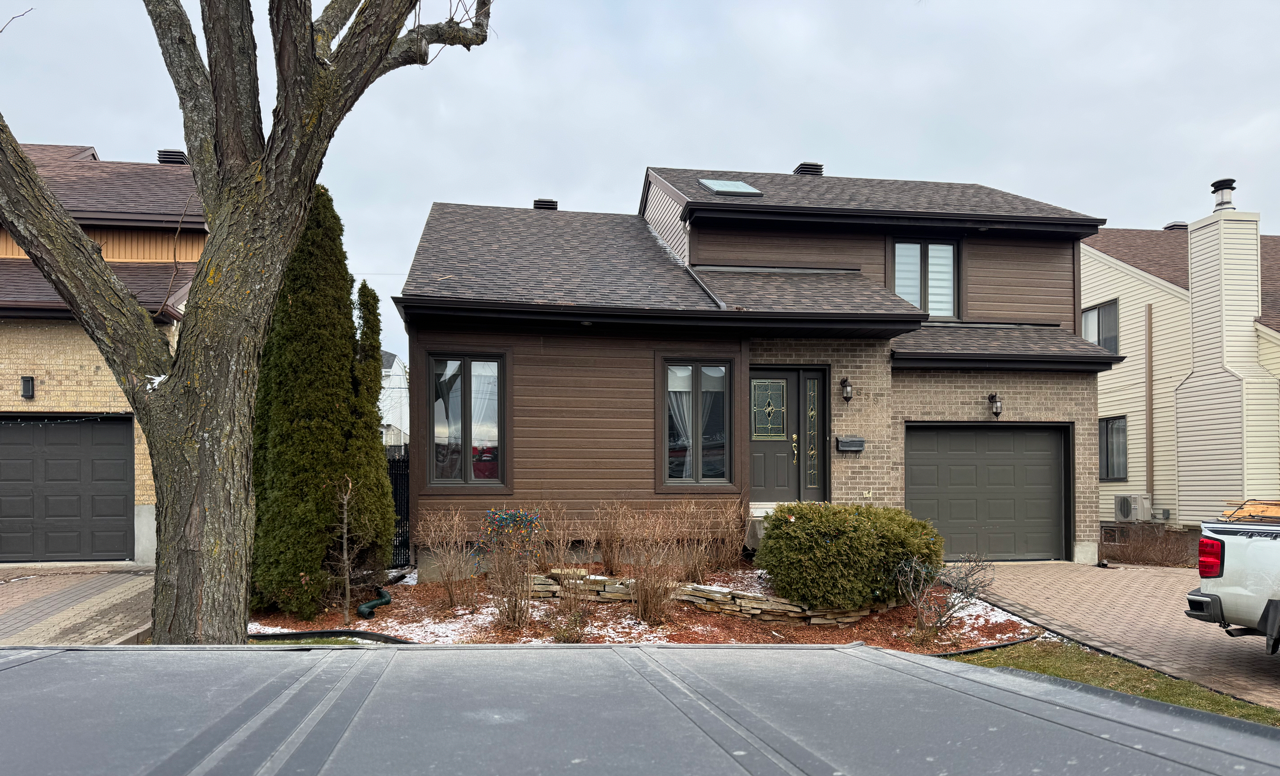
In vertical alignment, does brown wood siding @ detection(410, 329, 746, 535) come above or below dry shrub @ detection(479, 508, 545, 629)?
above

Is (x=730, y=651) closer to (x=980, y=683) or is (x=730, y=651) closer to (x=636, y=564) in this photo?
(x=980, y=683)

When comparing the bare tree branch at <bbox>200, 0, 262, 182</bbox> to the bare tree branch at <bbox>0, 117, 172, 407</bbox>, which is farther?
the bare tree branch at <bbox>200, 0, 262, 182</bbox>

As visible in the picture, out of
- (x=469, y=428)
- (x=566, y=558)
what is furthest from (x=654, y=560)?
(x=469, y=428)

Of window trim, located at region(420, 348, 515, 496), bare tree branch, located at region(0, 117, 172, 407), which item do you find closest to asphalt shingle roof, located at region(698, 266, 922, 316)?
window trim, located at region(420, 348, 515, 496)

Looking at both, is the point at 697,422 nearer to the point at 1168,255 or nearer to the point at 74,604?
the point at 74,604

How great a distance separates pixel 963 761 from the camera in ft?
4.52

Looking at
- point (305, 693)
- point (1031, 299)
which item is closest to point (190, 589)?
point (305, 693)

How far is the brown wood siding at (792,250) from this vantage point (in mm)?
12781

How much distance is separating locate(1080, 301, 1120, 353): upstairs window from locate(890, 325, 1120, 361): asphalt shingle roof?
5750mm

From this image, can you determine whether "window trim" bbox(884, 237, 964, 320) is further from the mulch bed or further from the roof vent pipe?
the mulch bed

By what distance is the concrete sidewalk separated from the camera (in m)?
7.46

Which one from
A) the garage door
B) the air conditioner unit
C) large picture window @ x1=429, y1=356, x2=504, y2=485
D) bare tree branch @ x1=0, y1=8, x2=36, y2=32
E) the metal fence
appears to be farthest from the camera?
the air conditioner unit

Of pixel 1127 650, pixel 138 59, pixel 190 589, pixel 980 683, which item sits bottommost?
pixel 1127 650

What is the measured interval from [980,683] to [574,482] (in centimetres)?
912
